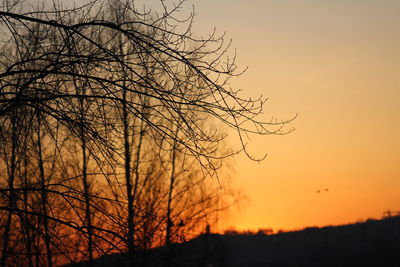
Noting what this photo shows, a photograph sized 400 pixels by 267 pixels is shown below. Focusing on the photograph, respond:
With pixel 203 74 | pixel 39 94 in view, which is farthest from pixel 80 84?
pixel 203 74

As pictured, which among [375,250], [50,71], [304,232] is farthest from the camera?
[304,232]

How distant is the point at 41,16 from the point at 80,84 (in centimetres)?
88

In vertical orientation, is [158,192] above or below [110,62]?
above

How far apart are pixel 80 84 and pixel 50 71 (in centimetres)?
56

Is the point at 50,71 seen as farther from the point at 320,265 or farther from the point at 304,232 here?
the point at 304,232

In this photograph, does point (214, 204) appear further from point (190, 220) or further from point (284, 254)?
point (284, 254)

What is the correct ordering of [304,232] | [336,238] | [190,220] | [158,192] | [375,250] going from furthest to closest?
[304,232] < [336,238] < [375,250] < [190,220] < [158,192]

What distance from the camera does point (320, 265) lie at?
116188mm

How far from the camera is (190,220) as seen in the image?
55.1ft

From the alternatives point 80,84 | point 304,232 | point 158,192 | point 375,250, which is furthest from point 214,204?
point 304,232

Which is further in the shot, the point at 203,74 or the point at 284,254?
the point at 284,254

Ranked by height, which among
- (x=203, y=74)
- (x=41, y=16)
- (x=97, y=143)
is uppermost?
(x=41, y=16)

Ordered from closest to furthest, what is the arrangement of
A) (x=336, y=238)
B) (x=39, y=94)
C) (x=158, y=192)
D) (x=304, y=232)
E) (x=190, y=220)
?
(x=39, y=94)
(x=158, y=192)
(x=190, y=220)
(x=336, y=238)
(x=304, y=232)

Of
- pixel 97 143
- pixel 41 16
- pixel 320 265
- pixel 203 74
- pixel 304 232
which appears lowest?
pixel 97 143
